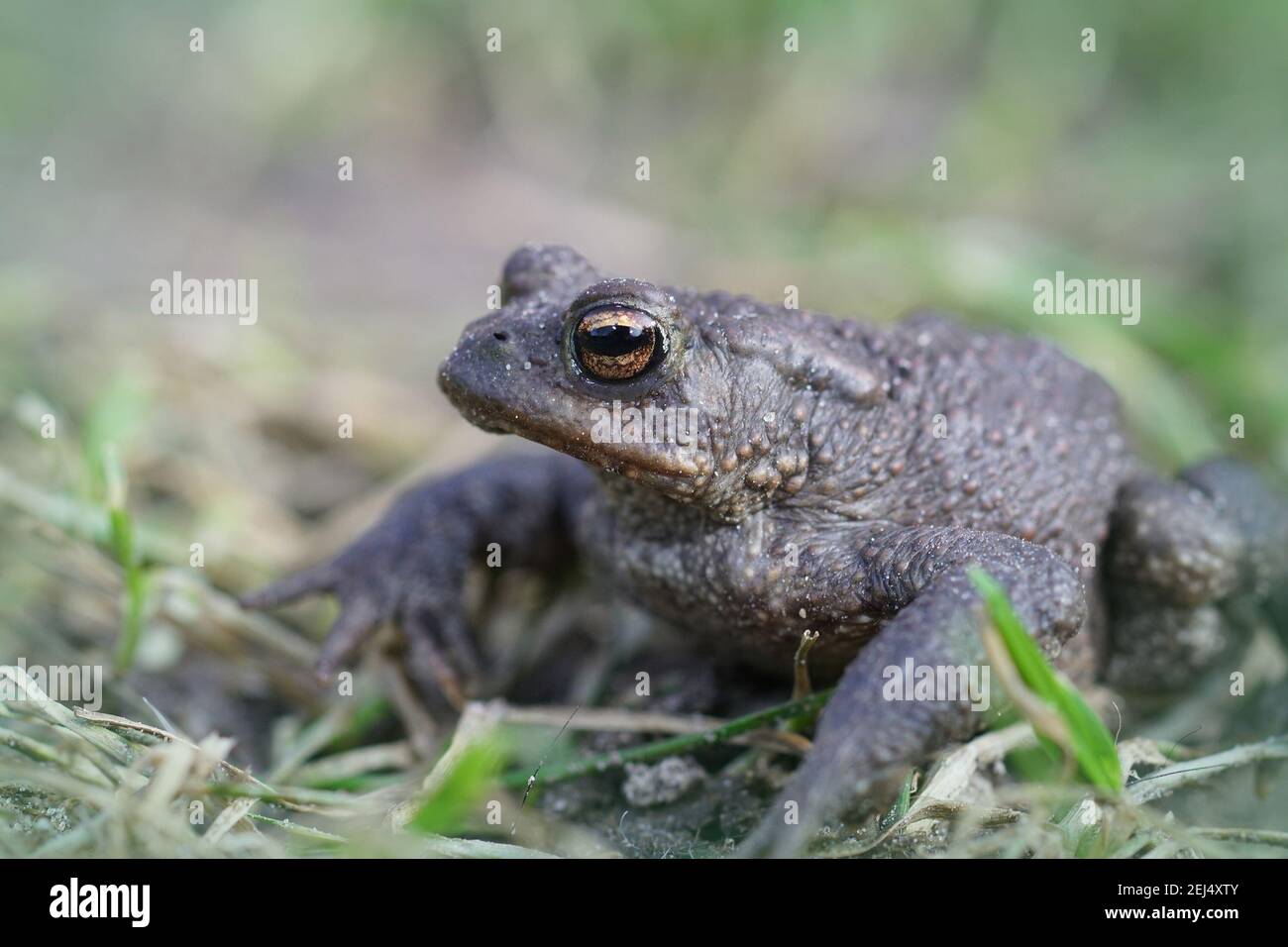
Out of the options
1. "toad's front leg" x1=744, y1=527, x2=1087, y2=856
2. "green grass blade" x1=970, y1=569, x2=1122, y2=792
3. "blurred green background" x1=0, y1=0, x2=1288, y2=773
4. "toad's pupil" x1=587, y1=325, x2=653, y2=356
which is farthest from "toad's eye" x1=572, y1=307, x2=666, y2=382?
"blurred green background" x1=0, y1=0, x2=1288, y2=773

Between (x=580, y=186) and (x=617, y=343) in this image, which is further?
(x=580, y=186)

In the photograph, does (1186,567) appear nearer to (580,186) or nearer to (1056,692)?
(1056,692)

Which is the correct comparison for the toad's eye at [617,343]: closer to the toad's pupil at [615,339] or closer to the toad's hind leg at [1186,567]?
the toad's pupil at [615,339]

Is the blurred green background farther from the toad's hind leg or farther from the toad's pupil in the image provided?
the toad's pupil

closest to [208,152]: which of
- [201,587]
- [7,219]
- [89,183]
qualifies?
[89,183]

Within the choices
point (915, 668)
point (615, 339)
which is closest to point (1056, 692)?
point (915, 668)

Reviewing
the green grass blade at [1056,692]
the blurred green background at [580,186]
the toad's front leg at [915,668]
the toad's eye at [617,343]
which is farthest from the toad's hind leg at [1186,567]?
the toad's eye at [617,343]

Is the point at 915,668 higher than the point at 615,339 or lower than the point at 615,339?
lower
